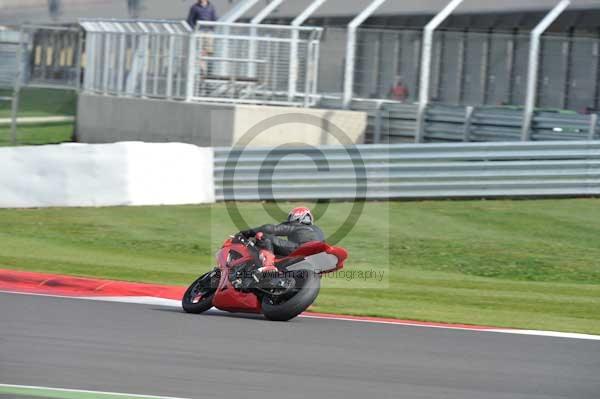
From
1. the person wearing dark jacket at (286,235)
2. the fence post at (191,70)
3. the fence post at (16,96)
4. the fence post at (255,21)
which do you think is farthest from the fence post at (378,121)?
the person wearing dark jacket at (286,235)

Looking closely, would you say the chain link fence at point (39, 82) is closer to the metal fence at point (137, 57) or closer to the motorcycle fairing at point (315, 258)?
the metal fence at point (137, 57)

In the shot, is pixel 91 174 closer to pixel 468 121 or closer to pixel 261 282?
pixel 468 121

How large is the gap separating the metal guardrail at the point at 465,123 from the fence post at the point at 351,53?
0.20 m

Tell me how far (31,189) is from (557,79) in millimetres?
8766

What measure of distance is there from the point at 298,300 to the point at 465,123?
1119 centimetres

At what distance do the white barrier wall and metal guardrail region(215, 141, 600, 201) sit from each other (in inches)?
35.3

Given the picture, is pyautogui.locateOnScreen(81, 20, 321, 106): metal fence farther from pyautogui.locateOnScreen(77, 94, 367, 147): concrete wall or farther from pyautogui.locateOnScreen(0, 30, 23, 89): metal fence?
pyautogui.locateOnScreen(0, 30, 23, 89): metal fence

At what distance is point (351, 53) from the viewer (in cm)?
2045

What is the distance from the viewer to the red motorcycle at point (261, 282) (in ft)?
31.0

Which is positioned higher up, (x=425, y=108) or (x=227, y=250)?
(x=425, y=108)

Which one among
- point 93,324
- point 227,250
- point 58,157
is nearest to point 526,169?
point 58,157

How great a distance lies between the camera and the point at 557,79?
1914cm

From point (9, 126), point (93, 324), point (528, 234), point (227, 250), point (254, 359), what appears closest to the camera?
point (254, 359)

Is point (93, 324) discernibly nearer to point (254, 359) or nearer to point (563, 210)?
point (254, 359)
